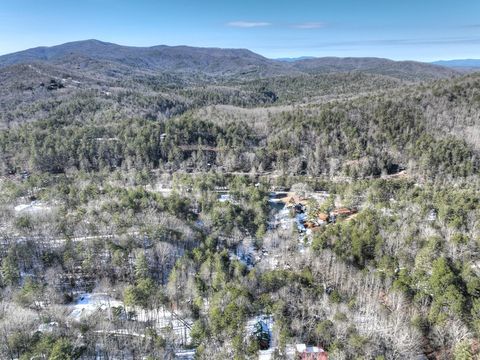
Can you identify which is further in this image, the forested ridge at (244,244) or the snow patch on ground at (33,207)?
the snow patch on ground at (33,207)

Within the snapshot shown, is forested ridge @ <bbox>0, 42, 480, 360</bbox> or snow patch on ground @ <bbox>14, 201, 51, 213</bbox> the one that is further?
snow patch on ground @ <bbox>14, 201, 51, 213</bbox>

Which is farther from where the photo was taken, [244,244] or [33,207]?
[33,207]

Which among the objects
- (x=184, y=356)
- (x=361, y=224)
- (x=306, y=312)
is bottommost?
(x=184, y=356)

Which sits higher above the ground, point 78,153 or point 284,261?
point 78,153

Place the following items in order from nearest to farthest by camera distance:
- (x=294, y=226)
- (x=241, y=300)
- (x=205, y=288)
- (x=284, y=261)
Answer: (x=241, y=300) → (x=205, y=288) → (x=284, y=261) → (x=294, y=226)

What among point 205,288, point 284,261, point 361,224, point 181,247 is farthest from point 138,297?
point 361,224

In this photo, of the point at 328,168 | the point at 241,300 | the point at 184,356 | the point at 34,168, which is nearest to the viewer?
the point at 184,356

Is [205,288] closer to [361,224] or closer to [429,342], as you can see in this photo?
[429,342]

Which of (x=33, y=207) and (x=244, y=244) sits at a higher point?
(x=33, y=207)
